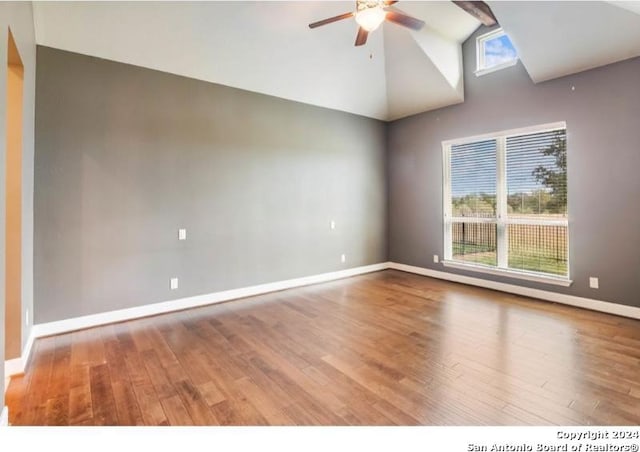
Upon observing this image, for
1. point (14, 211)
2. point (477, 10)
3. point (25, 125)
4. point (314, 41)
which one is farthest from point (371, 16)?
point (14, 211)

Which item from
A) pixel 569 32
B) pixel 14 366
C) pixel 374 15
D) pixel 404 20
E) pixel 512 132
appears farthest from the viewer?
pixel 512 132

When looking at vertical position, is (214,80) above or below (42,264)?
above

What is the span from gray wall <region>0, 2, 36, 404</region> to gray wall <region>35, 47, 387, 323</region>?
25cm

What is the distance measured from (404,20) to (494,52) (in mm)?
2577

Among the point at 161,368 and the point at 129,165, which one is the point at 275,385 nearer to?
the point at 161,368

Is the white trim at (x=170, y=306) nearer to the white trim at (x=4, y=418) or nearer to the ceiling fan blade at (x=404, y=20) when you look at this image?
the white trim at (x=4, y=418)

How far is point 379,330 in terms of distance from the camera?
3150 millimetres

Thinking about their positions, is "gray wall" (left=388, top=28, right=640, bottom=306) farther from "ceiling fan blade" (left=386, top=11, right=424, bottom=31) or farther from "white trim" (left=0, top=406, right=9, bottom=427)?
"white trim" (left=0, top=406, right=9, bottom=427)

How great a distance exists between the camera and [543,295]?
13.6 ft

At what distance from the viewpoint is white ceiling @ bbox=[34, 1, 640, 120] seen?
123 inches

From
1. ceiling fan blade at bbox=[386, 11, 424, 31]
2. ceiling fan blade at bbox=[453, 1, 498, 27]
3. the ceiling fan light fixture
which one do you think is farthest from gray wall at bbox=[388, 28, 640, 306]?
the ceiling fan light fixture

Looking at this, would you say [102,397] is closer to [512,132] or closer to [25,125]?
[25,125]
